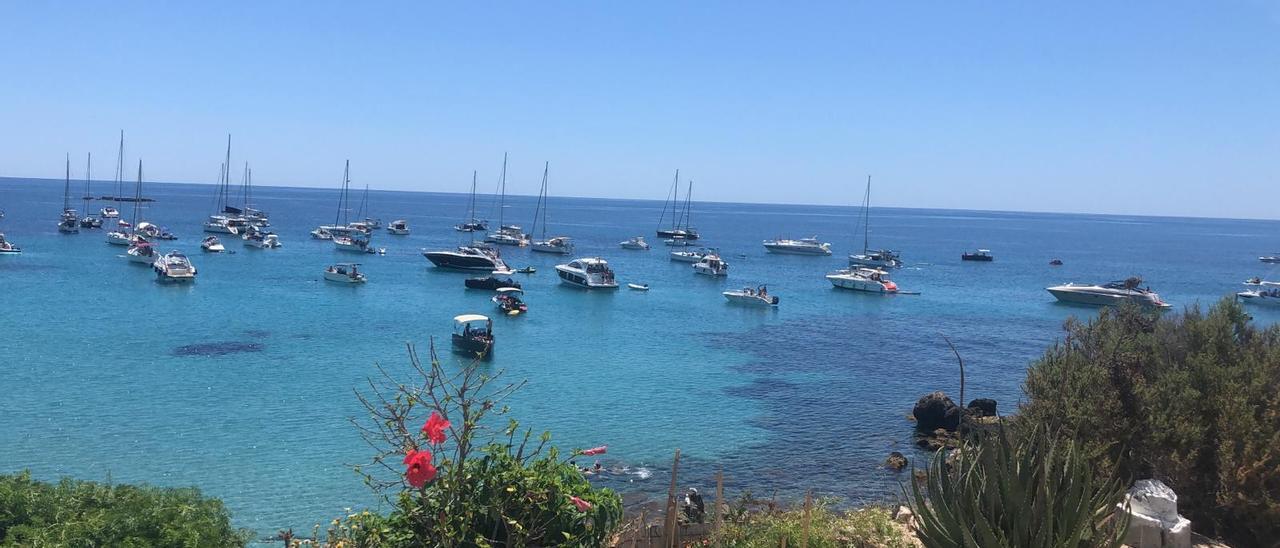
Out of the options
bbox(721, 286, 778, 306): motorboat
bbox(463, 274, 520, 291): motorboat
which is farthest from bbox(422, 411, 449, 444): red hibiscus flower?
bbox(463, 274, 520, 291): motorboat

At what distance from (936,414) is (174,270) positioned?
158 ft

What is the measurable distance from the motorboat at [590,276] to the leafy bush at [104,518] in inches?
2044

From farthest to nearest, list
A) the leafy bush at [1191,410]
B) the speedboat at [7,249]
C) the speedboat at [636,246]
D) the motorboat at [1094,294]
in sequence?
the speedboat at [636,246] → the speedboat at [7,249] → the motorboat at [1094,294] → the leafy bush at [1191,410]

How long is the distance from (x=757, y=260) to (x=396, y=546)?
9223 centimetres

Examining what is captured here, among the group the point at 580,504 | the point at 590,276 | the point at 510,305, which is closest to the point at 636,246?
the point at 590,276

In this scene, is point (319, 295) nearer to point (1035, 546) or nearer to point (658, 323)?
point (658, 323)

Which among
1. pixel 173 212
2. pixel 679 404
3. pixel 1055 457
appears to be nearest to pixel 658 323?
pixel 679 404

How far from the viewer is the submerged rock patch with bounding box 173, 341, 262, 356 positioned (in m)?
35.6

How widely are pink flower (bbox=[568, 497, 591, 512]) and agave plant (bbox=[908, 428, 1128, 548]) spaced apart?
3306mm

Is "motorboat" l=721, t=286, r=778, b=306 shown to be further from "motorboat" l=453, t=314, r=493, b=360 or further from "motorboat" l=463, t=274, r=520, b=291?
"motorboat" l=453, t=314, r=493, b=360

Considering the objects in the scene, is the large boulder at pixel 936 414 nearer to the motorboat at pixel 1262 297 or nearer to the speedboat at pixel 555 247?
the motorboat at pixel 1262 297

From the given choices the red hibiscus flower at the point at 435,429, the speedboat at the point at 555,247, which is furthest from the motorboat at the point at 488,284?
the red hibiscus flower at the point at 435,429

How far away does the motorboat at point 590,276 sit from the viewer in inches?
2456

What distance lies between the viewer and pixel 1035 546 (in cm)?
801
